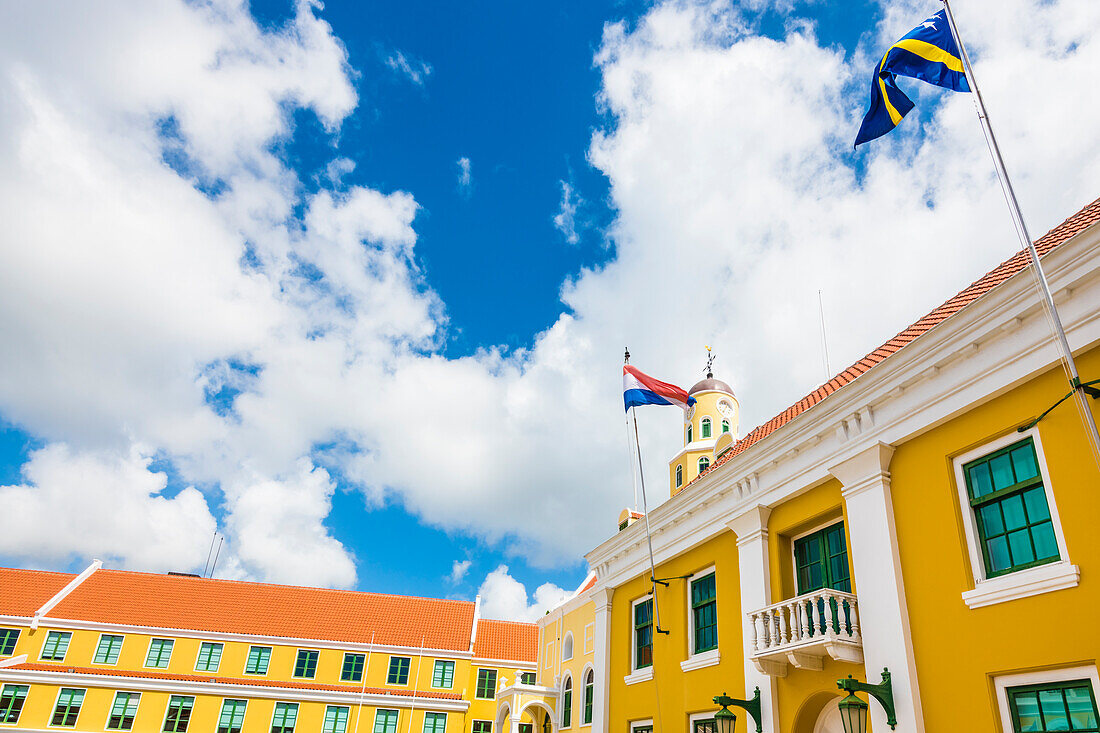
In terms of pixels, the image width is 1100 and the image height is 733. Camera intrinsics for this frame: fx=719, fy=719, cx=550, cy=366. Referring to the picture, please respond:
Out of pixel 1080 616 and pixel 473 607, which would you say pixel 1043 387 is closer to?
pixel 1080 616

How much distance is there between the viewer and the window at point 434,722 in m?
40.5

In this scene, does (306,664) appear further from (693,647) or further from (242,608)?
(693,647)

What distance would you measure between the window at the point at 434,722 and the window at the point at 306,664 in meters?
6.90

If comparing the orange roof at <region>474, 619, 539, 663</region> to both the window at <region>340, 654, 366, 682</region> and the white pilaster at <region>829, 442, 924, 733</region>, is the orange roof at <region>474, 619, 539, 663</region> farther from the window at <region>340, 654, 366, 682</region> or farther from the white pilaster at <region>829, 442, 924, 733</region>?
the white pilaster at <region>829, 442, 924, 733</region>

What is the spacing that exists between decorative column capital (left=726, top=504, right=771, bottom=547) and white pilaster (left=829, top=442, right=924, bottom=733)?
2.10 metres

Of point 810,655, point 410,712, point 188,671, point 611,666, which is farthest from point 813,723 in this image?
point 188,671

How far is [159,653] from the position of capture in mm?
40312

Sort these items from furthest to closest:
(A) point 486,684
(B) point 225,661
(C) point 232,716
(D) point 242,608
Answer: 1. (D) point 242,608
2. (A) point 486,684
3. (B) point 225,661
4. (C) point 232,716

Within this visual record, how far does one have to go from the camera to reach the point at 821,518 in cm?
1233

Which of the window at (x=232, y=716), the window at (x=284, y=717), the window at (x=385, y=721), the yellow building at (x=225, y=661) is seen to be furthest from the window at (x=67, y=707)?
the window at (x=385, y=721)

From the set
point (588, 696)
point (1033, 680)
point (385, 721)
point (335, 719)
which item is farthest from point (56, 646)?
point (1033, 680)

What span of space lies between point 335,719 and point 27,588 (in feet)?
66.1

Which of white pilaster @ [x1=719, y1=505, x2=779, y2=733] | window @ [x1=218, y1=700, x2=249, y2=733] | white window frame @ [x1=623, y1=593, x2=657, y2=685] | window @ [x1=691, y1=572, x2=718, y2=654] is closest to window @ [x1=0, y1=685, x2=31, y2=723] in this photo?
window @ [x1=218, y1=700, x2=249, y2=733]

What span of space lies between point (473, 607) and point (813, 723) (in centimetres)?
3937
